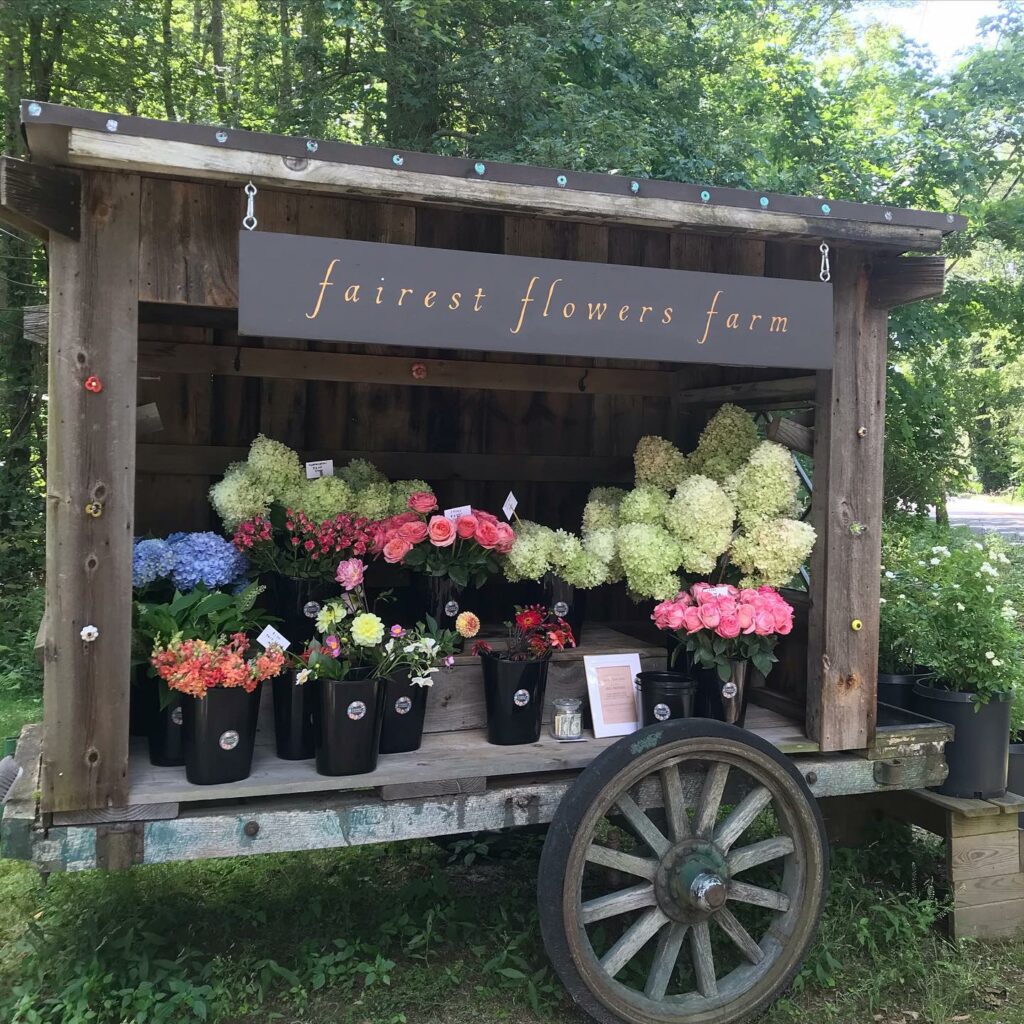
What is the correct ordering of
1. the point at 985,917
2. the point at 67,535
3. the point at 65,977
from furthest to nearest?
the point at 985,917
the point at 65,977
the point at 67,535

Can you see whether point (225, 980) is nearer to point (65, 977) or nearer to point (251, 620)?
point (65, 977)

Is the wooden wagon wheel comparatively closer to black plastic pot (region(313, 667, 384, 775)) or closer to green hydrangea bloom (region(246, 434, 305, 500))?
black plastic pot (region(313, 667, 384, 775))

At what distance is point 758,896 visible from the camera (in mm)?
2721

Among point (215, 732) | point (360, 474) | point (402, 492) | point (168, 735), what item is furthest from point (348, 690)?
point (360, 474)

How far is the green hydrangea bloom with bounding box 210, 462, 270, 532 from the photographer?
10.4 ft

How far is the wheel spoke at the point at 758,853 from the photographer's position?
8.97 ft

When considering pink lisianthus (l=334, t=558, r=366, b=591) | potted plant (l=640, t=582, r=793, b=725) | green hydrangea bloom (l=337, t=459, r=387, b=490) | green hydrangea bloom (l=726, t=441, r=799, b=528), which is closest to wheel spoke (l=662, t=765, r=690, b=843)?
potted plant (l=640, t=582, r=793, b=725)

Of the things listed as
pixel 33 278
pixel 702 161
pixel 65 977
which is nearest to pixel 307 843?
pixel 65 977

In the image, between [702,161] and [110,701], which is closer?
[110,701]

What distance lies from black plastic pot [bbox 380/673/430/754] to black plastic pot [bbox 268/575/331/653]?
0.45 m

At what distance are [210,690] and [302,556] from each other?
0.75 m

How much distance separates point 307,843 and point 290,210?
5.66 ft

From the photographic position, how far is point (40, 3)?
7.19 metres

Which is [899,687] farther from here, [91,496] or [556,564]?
[91,496]
